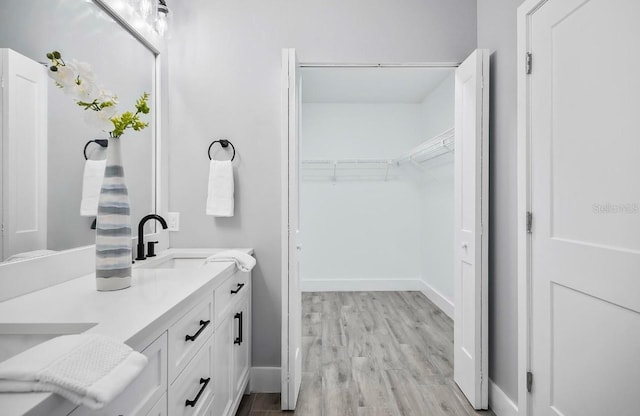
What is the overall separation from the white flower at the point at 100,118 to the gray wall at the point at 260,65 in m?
1.02

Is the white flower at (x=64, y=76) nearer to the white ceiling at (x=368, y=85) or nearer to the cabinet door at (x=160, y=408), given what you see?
the cabinet door at (x=160, y=408)

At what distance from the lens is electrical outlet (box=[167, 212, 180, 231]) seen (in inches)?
89.1

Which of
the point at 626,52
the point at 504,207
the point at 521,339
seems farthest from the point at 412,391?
the point at 626,52

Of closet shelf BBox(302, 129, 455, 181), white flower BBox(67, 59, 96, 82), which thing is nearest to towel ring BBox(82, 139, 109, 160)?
white flower BBox(67, 59, 96, 82)

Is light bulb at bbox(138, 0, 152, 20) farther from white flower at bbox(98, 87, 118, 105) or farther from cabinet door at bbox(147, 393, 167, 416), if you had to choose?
cabinet door at bbox(147, 393, 167, 416)

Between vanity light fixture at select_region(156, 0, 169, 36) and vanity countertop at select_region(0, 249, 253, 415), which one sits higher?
vanity light fixture at select_region(156, 0, 169, 36)

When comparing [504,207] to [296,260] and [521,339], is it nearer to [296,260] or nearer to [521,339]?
[521,339]

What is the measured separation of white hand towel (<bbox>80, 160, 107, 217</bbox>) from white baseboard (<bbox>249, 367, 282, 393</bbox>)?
4.57ft

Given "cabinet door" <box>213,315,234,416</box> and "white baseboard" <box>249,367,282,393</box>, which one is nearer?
"cabinet door" <box>213,315,234,416</box>

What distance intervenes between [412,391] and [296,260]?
3.67 feet

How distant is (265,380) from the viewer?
2.22 m

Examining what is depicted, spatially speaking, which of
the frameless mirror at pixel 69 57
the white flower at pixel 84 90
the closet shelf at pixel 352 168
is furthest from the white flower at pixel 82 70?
the closet shelf at pixel 352 168

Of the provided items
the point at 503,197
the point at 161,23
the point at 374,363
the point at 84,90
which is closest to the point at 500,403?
the point at 374,363

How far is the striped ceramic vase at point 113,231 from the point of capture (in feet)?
3.95
